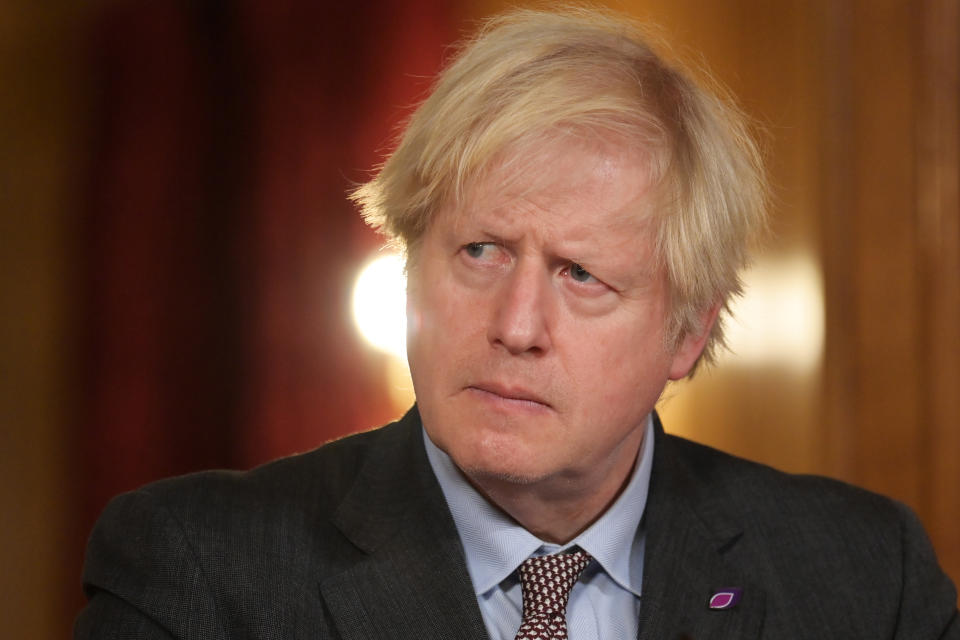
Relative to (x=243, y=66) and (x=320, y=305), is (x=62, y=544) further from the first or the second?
(x=243, y=66)

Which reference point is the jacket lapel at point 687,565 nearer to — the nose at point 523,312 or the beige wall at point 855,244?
the nose at point 523,312

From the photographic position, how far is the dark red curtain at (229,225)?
278 cm

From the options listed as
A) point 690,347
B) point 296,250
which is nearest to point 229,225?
point 296,250

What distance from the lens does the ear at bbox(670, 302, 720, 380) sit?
1715 millimetres

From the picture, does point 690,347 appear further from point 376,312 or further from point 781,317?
point 376,312

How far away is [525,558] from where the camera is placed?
5.22 ft

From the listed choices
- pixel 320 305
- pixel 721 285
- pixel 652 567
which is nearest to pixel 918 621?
pixel 652 567

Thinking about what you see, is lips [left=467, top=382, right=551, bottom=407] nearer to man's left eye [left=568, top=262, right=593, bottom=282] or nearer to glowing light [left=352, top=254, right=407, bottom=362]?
man's left eye [left=568, top=262, right=593, bottom=282]

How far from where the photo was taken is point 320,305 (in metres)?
2.93

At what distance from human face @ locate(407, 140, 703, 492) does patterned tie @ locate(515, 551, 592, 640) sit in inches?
5.0

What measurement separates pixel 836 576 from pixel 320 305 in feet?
5.08

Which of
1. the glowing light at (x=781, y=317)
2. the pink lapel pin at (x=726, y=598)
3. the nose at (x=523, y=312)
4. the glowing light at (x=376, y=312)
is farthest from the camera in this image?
the glowing light at (x=376, y=312)

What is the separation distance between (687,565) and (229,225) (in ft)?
5.16

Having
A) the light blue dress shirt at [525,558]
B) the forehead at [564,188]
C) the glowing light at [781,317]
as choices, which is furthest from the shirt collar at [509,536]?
the glowing light at [781,317]
